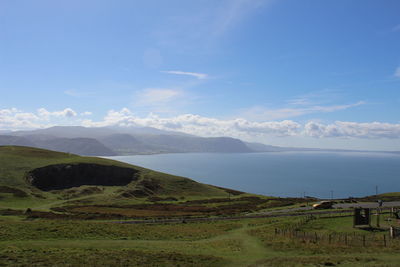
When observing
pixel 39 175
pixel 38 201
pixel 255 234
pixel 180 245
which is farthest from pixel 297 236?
pixel 39 175

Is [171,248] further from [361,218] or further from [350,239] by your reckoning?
[361,218]

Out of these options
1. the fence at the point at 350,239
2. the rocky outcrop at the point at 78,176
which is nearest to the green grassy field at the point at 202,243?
the fence at the point at 350,239

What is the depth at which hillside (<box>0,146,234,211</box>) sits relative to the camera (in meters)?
100

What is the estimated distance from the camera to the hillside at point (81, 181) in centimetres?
10050

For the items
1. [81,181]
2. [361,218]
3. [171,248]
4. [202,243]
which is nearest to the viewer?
[171,248]

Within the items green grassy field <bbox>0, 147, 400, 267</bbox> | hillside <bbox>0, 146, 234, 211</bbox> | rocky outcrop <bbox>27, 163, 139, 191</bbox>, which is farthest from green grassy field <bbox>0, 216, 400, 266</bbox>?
rocky outcrop <bbox>27, 163, 139, 191</bbox>

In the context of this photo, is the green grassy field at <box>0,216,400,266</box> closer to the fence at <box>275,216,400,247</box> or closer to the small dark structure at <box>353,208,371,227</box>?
the fence at <box>275,216,400,247</box>

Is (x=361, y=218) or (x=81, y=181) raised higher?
(x=361, y=218)

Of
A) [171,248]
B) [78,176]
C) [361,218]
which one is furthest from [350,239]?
[78,176]

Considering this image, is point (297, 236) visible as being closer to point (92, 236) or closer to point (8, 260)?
point (92, 236)

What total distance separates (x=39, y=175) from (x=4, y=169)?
12525mm

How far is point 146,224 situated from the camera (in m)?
55.4

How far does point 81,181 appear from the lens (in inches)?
4921

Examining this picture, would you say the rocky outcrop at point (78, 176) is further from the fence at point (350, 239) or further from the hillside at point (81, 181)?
the fence at point (350, 239)
